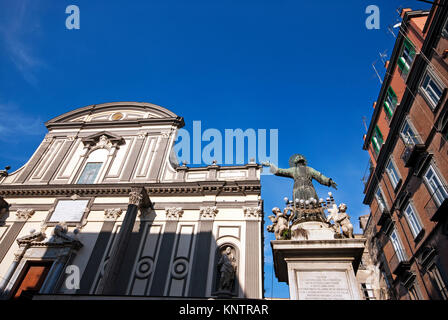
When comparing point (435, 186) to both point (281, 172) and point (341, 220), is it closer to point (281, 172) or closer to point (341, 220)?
point (281, 172)

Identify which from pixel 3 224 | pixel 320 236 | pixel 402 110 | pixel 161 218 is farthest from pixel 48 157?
pixel 402 110

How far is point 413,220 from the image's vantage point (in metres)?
16.5

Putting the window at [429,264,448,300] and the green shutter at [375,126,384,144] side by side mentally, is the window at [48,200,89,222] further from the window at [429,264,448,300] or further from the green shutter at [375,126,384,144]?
the green shutter at [375,126,384,144]

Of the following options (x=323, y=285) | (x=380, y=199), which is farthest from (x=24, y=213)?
A: (x=380, y=199)

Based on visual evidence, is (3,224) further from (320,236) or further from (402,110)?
(402,110)

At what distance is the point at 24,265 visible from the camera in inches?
553

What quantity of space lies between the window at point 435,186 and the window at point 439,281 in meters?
3.55

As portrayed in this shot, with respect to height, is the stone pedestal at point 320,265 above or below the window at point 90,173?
below

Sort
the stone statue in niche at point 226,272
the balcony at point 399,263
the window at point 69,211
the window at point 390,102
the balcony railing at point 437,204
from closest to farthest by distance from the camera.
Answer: the stone statue in niche at point 226,272
the balcony railing at point 437,204
the window at point 69,211
the balcony at point 399,263
the window at point 390,102

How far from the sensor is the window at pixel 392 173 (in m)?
18.7

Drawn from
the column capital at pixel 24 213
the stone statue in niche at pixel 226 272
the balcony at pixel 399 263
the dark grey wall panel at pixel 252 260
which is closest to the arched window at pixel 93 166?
the column capital at pixel 24 213

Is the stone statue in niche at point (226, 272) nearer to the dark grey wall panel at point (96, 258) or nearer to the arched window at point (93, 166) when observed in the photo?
the dark grey wall panel at point (96, 258)

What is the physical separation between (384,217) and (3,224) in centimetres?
2535

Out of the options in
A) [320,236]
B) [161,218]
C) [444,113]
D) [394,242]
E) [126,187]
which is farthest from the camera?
[394,242]
